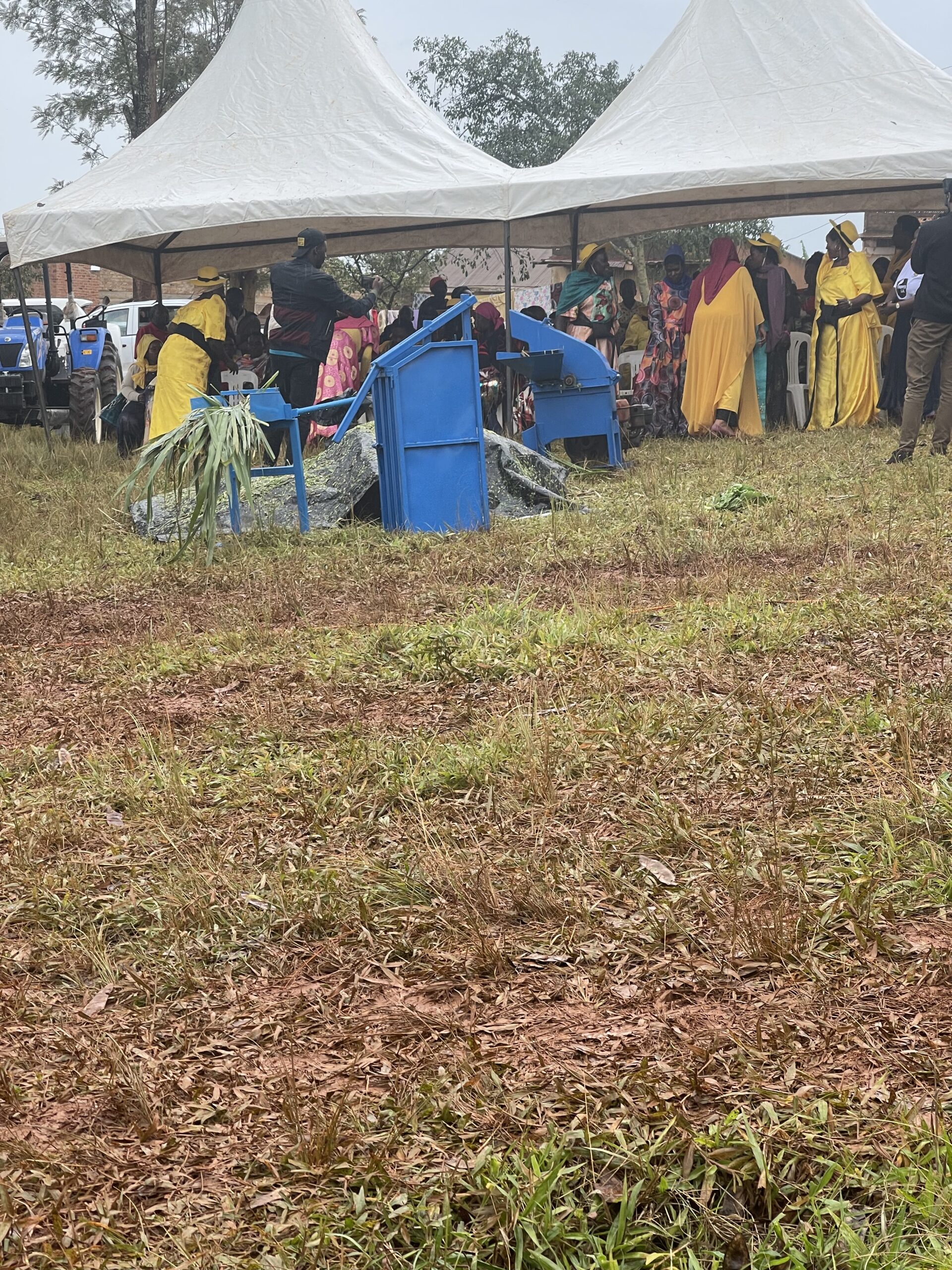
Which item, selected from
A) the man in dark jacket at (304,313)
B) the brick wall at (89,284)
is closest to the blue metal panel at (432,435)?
the man in dark jacket at (304,313)

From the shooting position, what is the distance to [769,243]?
1367cm

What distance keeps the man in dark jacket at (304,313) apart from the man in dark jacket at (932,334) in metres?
4.05

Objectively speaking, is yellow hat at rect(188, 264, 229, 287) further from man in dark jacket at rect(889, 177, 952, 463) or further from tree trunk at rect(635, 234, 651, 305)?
tree trunk at rect(635, 234, 651, 305)

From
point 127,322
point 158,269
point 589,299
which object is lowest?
point 589,299

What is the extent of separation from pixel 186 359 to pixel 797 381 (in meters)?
6.18

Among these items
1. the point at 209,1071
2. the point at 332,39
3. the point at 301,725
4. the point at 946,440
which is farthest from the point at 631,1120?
the point at 332,39

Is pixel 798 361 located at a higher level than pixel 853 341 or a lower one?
lower

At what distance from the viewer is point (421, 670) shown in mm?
4410

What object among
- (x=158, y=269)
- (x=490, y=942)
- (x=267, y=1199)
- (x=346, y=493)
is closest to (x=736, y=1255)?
(x=267, y=1199)

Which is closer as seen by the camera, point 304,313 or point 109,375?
point 304,313

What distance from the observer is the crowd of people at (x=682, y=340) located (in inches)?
463

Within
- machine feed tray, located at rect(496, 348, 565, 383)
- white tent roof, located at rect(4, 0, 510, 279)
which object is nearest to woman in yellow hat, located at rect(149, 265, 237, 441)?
white tent roof, located at rect(4, 0, 510, 279)

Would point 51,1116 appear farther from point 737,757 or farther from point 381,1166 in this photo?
point 737,757

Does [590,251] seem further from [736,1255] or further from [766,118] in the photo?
[736,1255]
